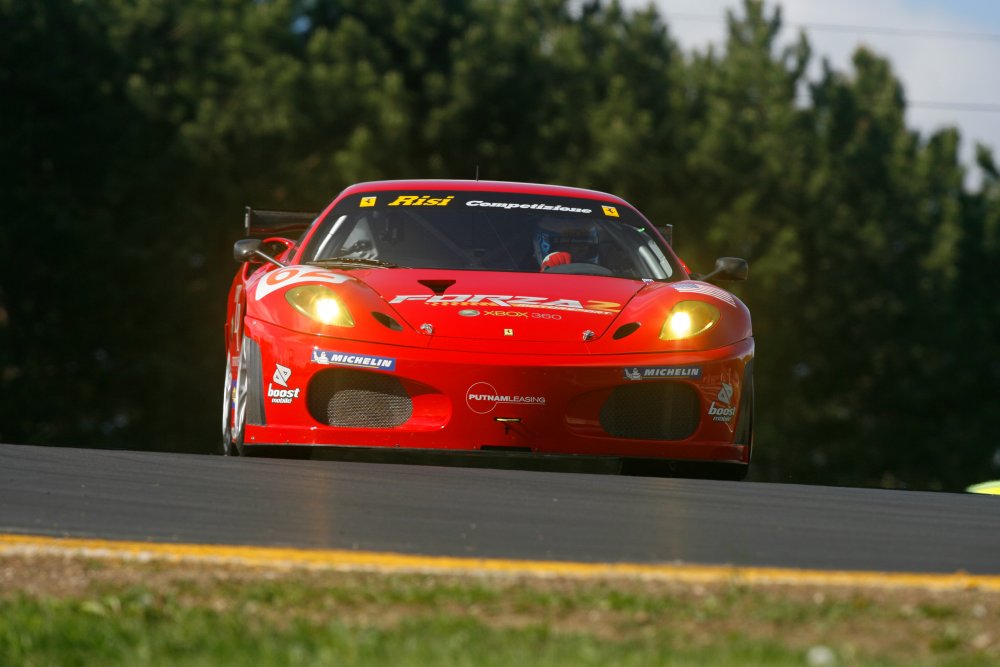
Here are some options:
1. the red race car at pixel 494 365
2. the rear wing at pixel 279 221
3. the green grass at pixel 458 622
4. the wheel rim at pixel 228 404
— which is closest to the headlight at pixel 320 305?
the red race car at pixel 494 365

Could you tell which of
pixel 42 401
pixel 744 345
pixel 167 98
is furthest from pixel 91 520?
pixel 167 98

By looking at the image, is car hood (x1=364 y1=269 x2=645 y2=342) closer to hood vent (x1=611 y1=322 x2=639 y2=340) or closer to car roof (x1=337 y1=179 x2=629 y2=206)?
hood vent (x1=611 y1=322 x2=639 y2=340)

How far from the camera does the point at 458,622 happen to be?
14.1 ft

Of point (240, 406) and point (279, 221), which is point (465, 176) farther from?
point (240, 406)

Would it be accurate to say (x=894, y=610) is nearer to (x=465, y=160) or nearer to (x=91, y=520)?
(x=91, y=520)

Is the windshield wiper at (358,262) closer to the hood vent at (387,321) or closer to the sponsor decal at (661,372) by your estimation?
the hood vent at (387,321)

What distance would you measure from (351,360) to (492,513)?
1.75 m

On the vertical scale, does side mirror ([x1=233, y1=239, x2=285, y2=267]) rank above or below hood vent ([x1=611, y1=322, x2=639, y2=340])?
above

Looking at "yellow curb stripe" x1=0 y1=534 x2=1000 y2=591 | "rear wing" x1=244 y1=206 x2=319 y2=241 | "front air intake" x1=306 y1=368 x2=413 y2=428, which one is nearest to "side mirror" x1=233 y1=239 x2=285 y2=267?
"front air intake" x1=306 y1=368 x2=413 y2=428

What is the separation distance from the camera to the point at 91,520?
583 cm

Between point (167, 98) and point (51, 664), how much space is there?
3113 centimetres

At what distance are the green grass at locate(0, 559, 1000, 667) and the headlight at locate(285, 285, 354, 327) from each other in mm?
2968

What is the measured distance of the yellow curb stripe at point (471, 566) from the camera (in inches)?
195

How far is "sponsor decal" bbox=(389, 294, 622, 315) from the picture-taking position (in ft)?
26.3
